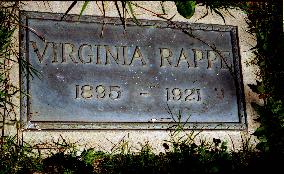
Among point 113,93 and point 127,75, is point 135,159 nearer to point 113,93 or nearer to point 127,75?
point 113,93

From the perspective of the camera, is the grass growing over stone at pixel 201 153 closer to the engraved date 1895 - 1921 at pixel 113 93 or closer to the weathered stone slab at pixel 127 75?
the weathered stone slab at pixel 127 75

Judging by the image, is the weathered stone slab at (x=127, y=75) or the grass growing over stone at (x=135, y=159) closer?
the grass growing over stone at (x=135, y=159)

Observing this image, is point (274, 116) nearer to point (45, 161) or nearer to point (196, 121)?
point (196, 121)

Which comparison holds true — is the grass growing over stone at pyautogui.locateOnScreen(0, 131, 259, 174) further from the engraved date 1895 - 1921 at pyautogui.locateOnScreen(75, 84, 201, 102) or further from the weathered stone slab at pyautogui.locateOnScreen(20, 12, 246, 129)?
the engraved date 1895 - 1921 at pyautogui.locateOnScreen(75, 84, 201, 102)

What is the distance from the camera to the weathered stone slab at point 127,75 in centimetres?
283

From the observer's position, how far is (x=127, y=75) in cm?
299

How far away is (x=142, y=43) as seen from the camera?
3092 mm

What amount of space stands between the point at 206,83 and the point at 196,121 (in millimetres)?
310

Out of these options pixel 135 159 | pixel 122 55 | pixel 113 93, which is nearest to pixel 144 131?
pixel 135 159

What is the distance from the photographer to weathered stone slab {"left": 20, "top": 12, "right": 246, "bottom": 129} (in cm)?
283

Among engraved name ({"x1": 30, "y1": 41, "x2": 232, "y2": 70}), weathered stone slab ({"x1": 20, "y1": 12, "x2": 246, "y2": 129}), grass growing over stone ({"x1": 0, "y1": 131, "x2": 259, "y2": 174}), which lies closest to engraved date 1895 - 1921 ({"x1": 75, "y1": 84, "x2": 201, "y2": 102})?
weathered stone slab ({"x1": 20, "y1": 12, "x2": 246, "y2": 129})

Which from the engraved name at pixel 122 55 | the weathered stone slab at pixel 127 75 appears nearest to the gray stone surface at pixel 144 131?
the weathered stone slab at pixel 127 75

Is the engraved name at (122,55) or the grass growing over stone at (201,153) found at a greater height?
the engraved name at (122,55)

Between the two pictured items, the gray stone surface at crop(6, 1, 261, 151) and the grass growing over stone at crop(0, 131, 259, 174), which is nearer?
the grass growing over stone at crop(0, 131, 259, 174)
